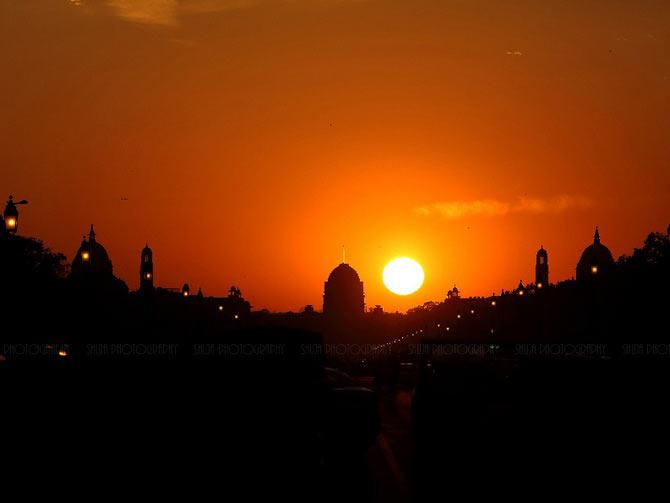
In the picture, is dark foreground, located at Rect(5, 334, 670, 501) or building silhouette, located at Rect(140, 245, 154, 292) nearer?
dark foreground, located at Rect(5, 334, 670, 501)

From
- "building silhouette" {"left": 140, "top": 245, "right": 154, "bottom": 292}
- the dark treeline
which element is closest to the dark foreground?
the dark treeline

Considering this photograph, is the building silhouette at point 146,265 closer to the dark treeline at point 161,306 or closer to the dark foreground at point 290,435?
the dark treeline at point 161,306

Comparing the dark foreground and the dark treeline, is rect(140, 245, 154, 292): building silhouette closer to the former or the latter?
the dark treeline

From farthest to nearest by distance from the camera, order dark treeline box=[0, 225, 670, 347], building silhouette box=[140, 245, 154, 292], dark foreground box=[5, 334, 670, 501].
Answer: building silhouette box=[140, 245, 154, 292], dark treeline box=[0, 225, 670, 347], dark foreground box=[5, 334, 670, 501]

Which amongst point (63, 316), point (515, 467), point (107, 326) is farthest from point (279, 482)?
point (107, 326)

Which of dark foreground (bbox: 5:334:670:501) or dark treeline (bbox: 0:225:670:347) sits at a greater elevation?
dark treeline (bbox: 0:225:670:347)

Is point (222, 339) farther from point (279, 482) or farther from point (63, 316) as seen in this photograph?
point (63, 316)

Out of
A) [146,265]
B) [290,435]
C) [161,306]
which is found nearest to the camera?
[290,435]

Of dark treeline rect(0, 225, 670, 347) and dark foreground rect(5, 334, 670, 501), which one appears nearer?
dark foreground rect(5, 334, 670, 501)

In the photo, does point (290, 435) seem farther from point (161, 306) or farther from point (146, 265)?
point (161, 306)

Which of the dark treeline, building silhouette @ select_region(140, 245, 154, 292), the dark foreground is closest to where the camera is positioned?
the dark foreground

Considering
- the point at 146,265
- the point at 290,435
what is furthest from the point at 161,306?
the point at 290,435

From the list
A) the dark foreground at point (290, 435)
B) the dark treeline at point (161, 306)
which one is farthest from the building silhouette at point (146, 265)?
the dark foreground at point (290, 435)

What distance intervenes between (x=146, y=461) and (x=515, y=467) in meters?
6.28
